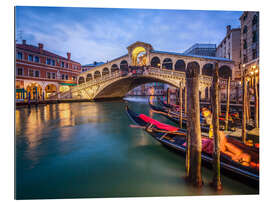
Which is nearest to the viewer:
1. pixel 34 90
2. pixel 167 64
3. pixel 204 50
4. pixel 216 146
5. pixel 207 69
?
pixel 216 146

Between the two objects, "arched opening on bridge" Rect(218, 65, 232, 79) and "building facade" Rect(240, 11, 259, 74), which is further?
"arched opening on bridge" Rect(218, 65, 232, 79)

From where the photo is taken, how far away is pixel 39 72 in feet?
25.1

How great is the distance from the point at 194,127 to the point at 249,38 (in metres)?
7.79

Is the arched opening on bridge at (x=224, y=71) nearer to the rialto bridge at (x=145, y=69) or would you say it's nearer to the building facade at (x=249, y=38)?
the rialto bridge at (x=145, y=69)

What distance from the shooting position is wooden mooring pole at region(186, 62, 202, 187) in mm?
1178

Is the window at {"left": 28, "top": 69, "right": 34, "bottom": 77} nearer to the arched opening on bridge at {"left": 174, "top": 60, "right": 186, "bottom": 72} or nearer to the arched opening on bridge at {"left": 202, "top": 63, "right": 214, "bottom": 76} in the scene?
the arched opening on bridge at {"left": 174, "top": 60, "right": 186, "bottom": 72}

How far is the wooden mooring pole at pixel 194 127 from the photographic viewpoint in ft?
3.86

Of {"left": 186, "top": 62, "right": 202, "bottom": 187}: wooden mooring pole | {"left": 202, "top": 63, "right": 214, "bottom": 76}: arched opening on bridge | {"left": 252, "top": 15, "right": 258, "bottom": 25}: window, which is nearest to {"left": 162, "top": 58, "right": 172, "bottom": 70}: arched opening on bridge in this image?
{"left": 202, "top": 63, "right": 214, "bottom": 76}: arched opening on bridge

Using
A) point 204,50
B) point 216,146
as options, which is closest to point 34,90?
point 216,146

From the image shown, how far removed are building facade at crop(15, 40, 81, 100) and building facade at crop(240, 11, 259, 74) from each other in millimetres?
10039

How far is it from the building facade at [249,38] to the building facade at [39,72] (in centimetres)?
1004

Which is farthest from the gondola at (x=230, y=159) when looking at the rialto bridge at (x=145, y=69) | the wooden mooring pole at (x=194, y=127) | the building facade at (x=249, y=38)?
the building facade at (x=249, y=38)

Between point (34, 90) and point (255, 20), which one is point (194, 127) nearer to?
point (255, 20)

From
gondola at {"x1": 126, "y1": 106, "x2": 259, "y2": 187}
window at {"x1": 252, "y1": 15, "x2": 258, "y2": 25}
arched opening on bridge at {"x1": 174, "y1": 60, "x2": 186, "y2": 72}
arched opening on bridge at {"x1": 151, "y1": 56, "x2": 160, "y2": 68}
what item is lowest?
gondola at {"x1": 126, "y1": 106, "x2": 259, "y2": 187}
